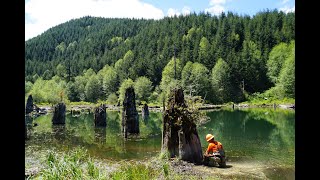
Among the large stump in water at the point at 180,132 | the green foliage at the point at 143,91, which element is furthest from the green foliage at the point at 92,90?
the large stump in water at the point at 180,132

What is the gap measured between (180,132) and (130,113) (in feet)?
53.1

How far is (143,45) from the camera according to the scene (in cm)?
19012

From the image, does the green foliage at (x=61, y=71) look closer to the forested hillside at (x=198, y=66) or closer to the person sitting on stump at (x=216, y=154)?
the forested hillside at (x=198, y=66)

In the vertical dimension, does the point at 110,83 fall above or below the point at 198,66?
below

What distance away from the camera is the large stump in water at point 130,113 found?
34.6 m

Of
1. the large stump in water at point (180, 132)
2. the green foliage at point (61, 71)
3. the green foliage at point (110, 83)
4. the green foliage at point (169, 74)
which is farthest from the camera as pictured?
the green foliage at point (61, 71)

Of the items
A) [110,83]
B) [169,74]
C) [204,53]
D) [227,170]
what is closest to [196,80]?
[169,74]

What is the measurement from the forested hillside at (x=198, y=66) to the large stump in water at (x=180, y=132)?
247ft

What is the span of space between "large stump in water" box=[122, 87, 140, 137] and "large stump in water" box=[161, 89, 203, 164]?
1409cm

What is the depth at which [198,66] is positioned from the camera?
128m

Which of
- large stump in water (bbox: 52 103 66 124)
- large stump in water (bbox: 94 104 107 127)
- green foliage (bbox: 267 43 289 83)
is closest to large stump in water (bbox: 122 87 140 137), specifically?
large stump in water (bbox: 94 104 107 127)

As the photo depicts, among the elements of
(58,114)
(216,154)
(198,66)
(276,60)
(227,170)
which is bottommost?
(227,170)

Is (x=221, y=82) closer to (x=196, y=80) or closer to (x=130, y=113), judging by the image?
(x=196, y=80)
